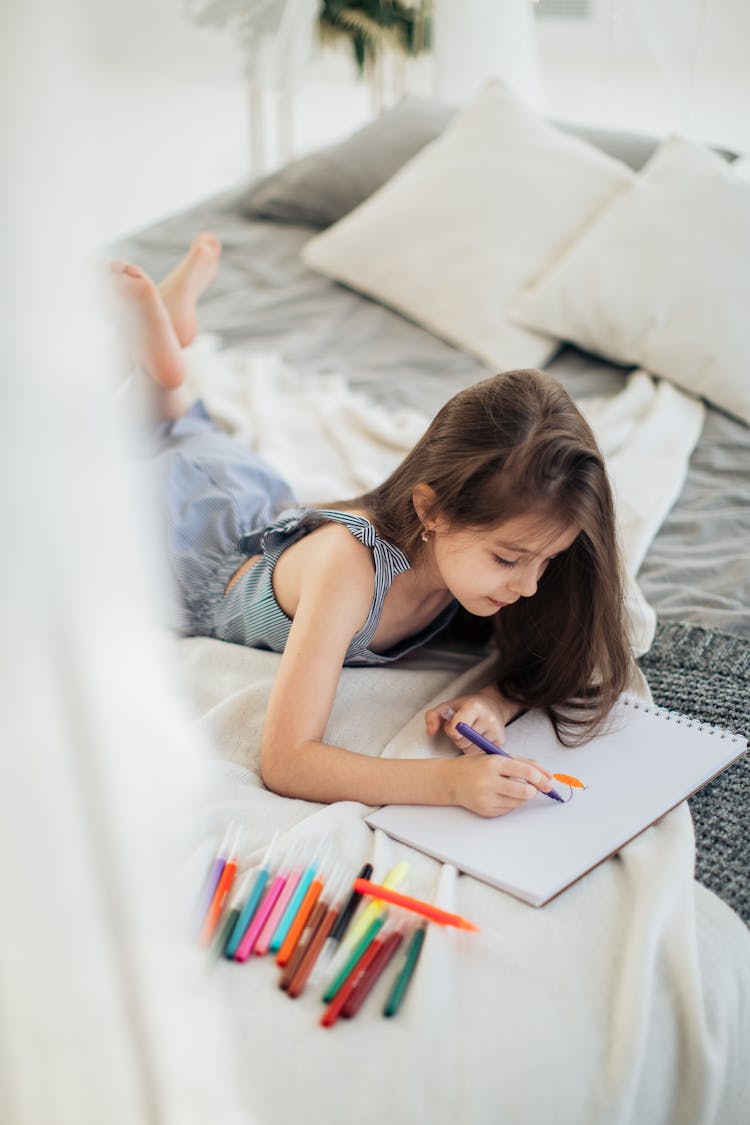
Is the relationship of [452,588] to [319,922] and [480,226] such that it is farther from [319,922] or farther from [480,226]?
[480,226]

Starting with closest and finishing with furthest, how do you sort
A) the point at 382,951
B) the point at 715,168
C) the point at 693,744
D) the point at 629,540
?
the point at 382,951
the point at 693,744
the point at 629,540
the point at 715,168

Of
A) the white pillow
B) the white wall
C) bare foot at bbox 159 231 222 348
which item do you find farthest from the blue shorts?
the white pillow

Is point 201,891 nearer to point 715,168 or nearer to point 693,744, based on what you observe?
point 693,744

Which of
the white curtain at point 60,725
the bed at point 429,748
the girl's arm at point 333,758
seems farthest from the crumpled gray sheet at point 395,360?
the white curtain at point 60,725

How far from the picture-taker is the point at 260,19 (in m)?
2.15

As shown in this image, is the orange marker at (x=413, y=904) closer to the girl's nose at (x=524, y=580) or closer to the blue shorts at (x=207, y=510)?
the girl's nose at (x=524, y=580)

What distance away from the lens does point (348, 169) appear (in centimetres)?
213

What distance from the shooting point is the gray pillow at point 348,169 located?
83.2 inches

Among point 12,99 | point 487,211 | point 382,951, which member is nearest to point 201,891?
point 382,951

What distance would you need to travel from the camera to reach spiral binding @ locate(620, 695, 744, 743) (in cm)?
93

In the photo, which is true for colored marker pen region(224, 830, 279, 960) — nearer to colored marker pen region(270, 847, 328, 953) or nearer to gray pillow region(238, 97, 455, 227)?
colored marker pen region(270, 847, 328, 953)

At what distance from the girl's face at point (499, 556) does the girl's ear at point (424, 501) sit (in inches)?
0.4

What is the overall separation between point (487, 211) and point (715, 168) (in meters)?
0.38

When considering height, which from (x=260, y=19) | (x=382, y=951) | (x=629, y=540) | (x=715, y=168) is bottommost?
(x=629, y=540)
